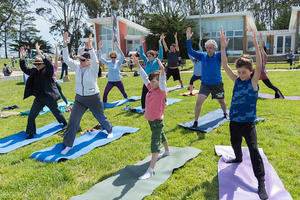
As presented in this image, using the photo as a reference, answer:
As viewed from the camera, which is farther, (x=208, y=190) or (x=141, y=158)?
(x=141, y=158)

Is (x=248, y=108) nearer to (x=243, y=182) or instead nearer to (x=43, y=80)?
(x=243, y=182)

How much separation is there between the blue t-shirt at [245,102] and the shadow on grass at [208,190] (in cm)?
97

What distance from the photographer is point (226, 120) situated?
577cm

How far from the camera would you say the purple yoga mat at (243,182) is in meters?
2.84

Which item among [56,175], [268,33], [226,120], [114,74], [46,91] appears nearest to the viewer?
[56,175]

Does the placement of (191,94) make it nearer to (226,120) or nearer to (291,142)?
(226,120)

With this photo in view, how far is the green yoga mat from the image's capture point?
3.00 metres

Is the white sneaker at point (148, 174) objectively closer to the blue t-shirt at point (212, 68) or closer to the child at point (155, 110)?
the child at point (155, 110)

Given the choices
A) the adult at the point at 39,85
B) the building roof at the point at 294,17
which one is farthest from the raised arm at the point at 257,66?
the building roof at the point at 294,17

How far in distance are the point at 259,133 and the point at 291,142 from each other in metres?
0.63

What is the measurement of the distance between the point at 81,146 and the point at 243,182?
319 cm

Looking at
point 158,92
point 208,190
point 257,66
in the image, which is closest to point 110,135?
point 158,92

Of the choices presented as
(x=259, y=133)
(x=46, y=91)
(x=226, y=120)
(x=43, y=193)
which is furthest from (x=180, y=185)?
(x=46, y=91)

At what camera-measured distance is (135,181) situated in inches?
130
